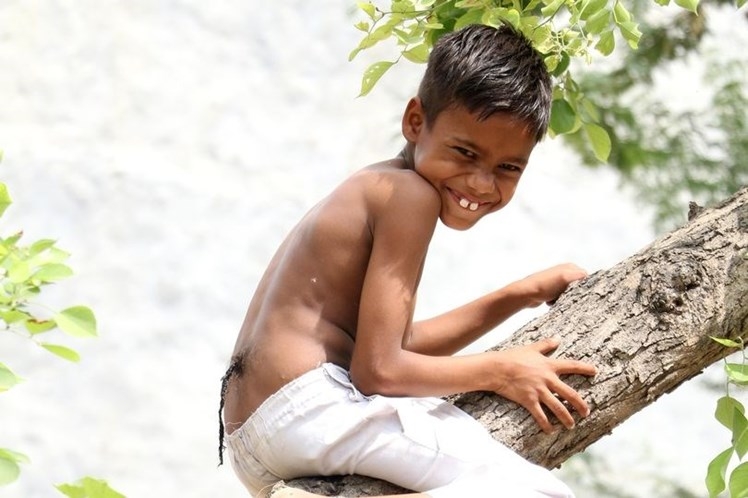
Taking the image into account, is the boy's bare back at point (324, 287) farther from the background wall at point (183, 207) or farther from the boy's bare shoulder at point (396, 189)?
the background wall at point (183, 207)

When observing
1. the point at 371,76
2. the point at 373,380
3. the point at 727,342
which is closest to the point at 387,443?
the point at 373,380

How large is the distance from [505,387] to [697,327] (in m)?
0.25

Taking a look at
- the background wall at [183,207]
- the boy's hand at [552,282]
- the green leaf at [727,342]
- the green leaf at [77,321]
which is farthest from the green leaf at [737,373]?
the background wall at [183,207]

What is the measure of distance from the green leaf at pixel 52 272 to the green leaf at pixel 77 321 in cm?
3

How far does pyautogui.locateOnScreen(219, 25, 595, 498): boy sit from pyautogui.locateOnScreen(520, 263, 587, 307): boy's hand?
0.15 meters

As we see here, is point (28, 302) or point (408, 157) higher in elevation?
point (408, 157)

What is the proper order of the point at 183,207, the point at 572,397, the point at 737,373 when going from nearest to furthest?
1. the point at 737,373
2. the point at 572,397
3. the point at 183,207

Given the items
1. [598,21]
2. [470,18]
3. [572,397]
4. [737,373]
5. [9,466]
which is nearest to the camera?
[9,466]

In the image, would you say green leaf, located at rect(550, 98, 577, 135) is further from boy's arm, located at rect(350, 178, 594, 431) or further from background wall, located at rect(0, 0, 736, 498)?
background wall, located at rect(0, 0, 736, 498)

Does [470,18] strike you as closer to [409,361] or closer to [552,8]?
[552,8]

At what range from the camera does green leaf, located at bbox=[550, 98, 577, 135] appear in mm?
1806

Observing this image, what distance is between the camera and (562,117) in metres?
1.81

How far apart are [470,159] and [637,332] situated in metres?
0.30

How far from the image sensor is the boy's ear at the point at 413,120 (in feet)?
5.23
